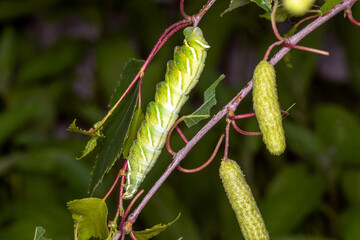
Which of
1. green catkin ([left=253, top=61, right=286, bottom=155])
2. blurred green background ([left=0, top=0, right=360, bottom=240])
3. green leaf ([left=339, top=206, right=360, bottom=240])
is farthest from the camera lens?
blurred green background ([left=0, top=0, right=360, bottom=240])

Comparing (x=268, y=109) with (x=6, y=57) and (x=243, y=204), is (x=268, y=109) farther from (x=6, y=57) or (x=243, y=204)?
(x=6, y=57)

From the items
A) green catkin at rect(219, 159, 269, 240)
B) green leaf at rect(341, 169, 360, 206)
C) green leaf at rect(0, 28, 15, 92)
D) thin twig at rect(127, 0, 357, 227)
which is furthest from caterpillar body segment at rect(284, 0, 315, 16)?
green leaf at rect(0, 28, 15, 92)

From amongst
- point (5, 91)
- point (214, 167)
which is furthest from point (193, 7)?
point (5, 91)

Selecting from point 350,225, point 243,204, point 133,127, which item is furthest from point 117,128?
point 350,225

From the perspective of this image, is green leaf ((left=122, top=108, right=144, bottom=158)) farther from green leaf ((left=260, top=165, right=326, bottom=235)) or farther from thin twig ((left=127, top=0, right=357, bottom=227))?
green leaf ((left=260, top=165, right=326, bottom=235))

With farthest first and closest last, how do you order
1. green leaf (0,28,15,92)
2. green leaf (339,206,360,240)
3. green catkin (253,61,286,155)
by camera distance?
green leaf (0,28,15,92)
green leaf (339,206,360,240)
green catkin (253,61,286,155)

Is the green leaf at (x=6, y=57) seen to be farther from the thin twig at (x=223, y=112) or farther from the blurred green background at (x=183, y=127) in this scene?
the thin twig at (x=223, y=112)
